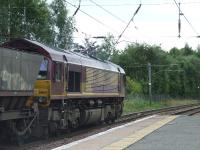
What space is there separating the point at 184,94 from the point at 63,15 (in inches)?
1991

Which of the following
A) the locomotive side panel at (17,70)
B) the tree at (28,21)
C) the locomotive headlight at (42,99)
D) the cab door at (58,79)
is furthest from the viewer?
the tree at (28,21)

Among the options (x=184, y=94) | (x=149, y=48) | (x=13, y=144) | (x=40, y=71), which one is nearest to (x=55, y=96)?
(x=40, y=71)

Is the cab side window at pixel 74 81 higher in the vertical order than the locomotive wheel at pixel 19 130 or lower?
higher

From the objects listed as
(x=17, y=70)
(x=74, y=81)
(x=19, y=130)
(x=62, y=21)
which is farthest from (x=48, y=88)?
(x=62, y=21)

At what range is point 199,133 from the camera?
19.8 m

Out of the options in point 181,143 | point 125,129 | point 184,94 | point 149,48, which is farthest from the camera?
point 184,94

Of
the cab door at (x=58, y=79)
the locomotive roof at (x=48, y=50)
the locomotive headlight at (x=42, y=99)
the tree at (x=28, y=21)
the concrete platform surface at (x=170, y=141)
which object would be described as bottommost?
the concrete platform surface at (x=170, y=141)

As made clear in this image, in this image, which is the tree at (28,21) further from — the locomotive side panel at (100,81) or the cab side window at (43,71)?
the cab side window at (43,71)

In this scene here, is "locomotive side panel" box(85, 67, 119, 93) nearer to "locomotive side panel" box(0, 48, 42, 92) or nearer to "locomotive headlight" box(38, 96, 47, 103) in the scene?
"locomotive headlight" box(38, 96, 47, 103)

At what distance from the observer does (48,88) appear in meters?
21.1

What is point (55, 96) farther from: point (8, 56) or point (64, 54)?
point (8, 56)

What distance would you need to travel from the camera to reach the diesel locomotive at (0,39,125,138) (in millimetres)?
17453

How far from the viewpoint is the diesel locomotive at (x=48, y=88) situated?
17453 millimetres

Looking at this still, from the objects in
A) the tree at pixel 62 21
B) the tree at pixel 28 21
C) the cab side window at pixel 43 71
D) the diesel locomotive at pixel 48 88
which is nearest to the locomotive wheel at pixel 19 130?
the diesel locomotive at pixel 48 88
